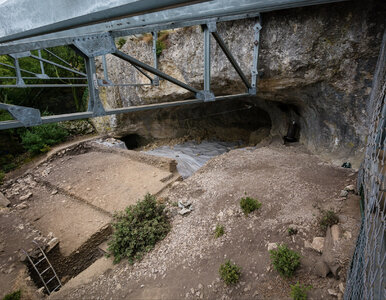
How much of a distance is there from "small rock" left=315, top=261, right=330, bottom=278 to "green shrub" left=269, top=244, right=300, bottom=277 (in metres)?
0.25

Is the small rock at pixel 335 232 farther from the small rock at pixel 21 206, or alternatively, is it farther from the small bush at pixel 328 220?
the small rock at pixel 21 206

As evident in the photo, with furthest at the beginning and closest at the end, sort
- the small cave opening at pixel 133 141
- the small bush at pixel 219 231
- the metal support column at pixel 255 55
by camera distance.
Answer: the small cave opening at pixel 133 141 < the metal support column at pixel 255 55 < the small bush at pixel 219 231

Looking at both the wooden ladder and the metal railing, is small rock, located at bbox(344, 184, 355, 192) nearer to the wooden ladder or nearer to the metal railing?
the metal railing

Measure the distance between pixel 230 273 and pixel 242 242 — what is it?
788 millimetres

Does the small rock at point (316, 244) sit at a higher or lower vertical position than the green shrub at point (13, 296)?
higher

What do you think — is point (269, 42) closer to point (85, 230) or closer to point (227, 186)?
point (227, 186)

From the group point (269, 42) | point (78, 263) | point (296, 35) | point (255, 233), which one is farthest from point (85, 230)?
point (296, 35)

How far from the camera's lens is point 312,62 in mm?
5773

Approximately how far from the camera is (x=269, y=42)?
597cm

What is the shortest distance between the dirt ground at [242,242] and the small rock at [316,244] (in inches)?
1.6

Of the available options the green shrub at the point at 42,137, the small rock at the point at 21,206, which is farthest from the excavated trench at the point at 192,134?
the green shrub at the point at 42,137

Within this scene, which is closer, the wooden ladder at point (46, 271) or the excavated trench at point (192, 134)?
the wooden ladder at point (46, 271)

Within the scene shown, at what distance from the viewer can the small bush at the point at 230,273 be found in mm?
3053

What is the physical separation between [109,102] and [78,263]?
9.11 m
